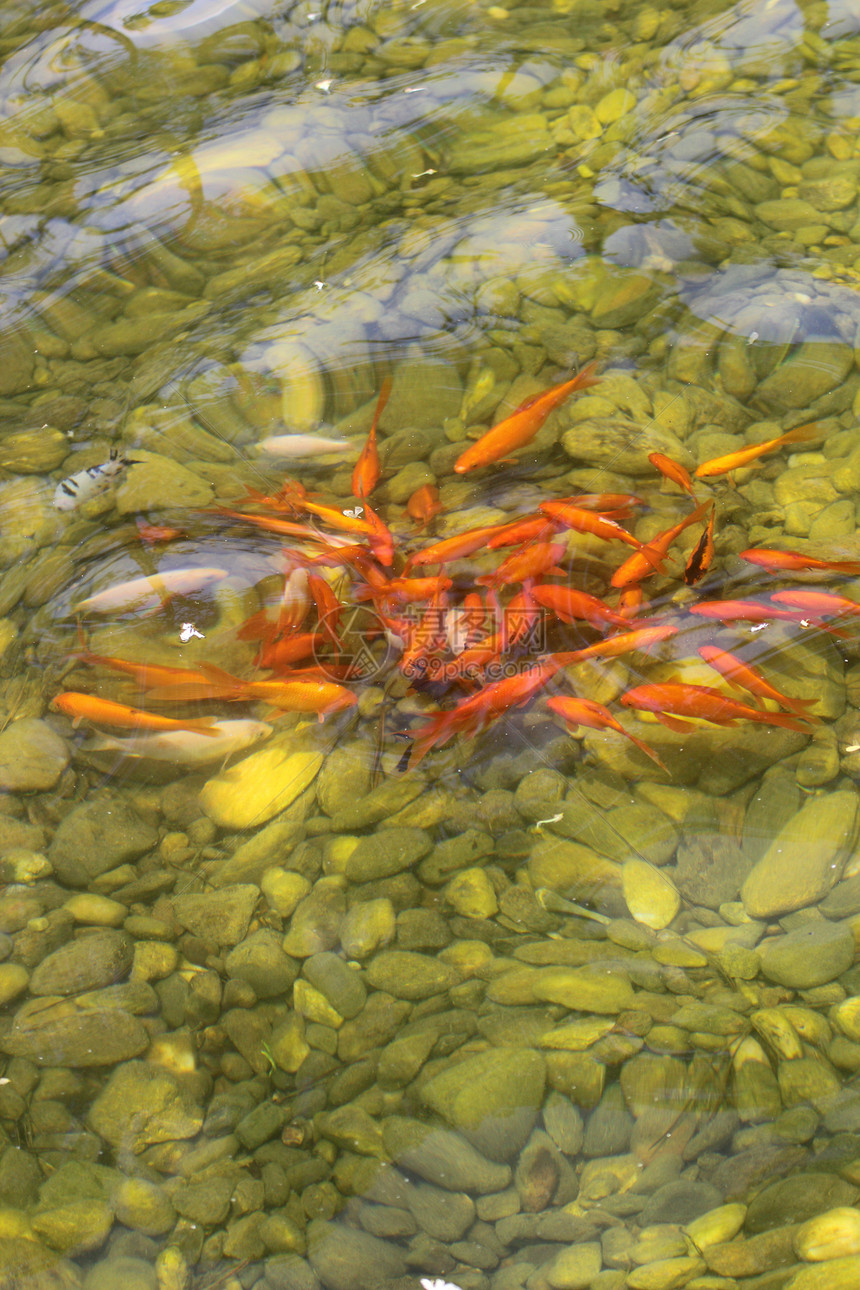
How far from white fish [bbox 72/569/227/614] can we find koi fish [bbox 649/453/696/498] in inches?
70.0

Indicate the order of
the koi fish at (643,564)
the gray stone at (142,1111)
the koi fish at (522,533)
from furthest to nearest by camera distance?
the koi fish at (522,533) → the koi fish at (643,564) → the gray stone at (142,1111)

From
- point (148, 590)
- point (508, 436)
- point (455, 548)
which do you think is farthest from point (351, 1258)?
point (508, 436)

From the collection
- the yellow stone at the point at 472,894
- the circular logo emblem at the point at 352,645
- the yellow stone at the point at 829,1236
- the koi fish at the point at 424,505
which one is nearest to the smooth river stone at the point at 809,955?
the yellow stone at the point at 829,1236

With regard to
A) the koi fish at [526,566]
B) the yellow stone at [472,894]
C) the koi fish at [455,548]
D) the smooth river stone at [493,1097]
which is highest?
the koi fish at [455,548]

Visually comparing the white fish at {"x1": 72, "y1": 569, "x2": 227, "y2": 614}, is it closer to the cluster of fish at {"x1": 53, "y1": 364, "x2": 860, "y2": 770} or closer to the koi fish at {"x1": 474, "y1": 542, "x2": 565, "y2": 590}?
the cluster of fish at {"x1": 53, "y1": 364, "x2": 860, "y2": 770}

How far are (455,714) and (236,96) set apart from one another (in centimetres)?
428

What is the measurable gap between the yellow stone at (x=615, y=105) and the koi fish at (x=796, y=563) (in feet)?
9.68

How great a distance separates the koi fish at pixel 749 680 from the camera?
9.27 ft

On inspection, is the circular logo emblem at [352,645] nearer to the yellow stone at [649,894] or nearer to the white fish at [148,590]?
the white fish at [148,590]

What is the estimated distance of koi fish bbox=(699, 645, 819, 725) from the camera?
9.27 ft

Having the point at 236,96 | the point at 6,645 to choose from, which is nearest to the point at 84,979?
the point at 6,645

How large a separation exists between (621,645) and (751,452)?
3.59 feet

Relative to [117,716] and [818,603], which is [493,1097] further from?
[818,603]

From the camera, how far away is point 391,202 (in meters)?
4.47
